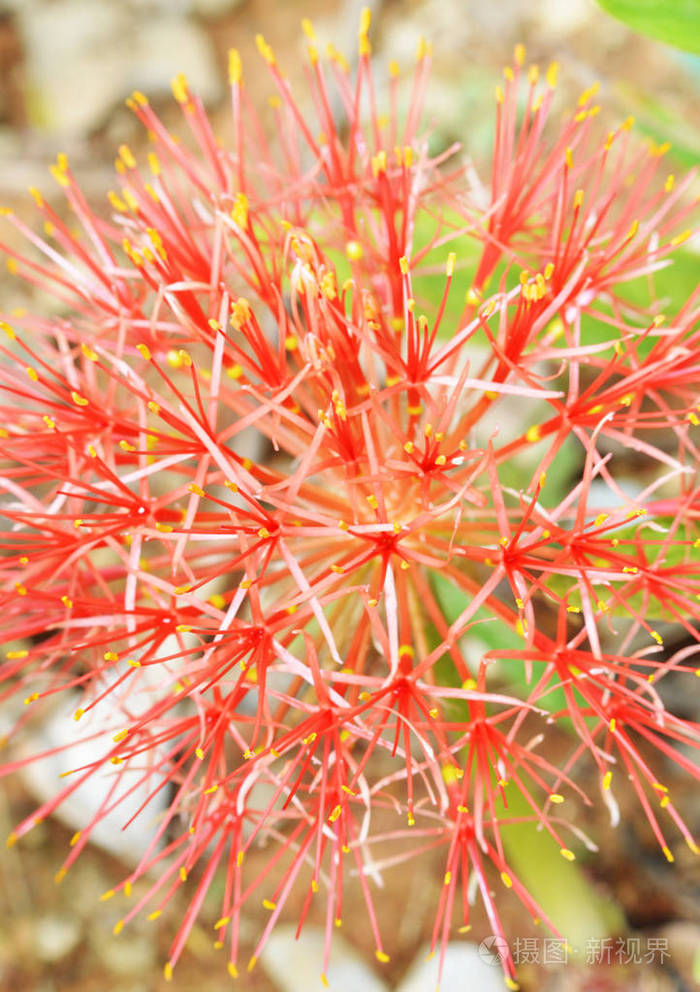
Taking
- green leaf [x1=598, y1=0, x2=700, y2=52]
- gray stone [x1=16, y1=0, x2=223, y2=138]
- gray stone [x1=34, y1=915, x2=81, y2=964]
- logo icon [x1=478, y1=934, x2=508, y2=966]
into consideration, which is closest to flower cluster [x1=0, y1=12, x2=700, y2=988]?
green leaf [x1=598, y1=0, x2=700, y2=52]

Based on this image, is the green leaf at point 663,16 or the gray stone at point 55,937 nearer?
the green leaf at point 663,16

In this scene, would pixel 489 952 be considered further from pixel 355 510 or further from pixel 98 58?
pixel 98 58

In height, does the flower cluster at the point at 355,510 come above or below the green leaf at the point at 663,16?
below

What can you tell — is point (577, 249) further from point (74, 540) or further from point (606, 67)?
point (606, 67)

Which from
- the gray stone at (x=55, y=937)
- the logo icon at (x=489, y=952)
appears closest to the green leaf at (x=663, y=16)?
the logo icon at (x=489, y=952)

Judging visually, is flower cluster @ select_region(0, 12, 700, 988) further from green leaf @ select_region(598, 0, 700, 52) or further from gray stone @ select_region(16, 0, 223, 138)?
gray stone @ select_region(16, 0, 223, 138)

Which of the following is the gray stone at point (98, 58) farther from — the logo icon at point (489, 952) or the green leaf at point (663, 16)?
the logo icon at point (489, 952)

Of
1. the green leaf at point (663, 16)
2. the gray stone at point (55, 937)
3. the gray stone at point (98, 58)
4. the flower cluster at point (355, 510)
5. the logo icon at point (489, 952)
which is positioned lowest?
the logo icon at point (489, 952)

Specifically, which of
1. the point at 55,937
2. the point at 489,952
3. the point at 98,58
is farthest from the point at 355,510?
the point at 98,58
